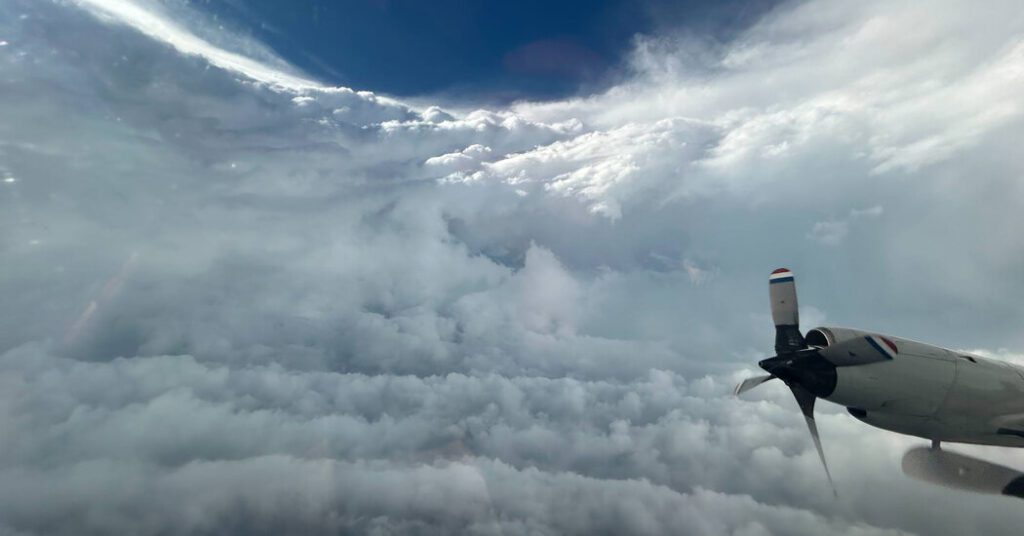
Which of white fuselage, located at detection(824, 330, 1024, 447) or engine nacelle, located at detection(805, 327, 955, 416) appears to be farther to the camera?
white fuselage, located at detection(824, 330, 1024, 447)

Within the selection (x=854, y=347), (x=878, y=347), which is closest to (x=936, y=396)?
(x=878, y=347)

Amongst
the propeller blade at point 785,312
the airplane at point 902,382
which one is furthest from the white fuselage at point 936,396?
the propeller blade at point 785,312

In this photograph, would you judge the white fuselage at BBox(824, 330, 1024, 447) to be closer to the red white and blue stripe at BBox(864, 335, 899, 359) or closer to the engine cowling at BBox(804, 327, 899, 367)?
the engine cowling at BBox(804, 327, 899, 367)

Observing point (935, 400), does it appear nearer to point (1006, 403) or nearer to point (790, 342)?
point (1006, 403)

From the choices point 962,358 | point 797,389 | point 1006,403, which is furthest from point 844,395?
point 1006,403

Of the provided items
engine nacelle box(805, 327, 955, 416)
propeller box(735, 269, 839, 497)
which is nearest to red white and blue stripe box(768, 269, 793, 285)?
propeller box(735, 269, 839, 497)

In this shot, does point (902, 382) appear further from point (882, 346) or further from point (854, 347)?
point (854, 347)

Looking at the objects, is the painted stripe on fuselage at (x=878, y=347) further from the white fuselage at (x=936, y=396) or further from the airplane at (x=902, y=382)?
Result: the white fuselage at (x=936, y=396)
